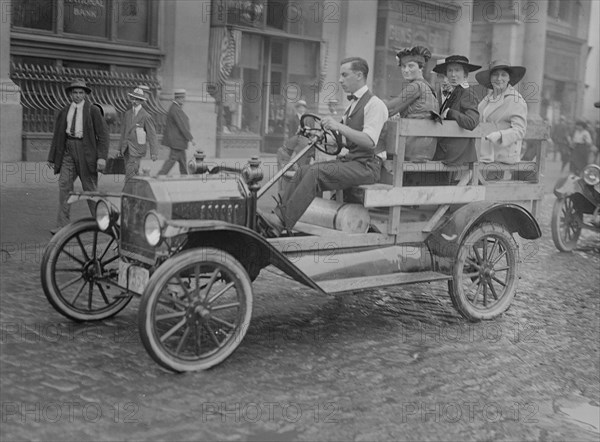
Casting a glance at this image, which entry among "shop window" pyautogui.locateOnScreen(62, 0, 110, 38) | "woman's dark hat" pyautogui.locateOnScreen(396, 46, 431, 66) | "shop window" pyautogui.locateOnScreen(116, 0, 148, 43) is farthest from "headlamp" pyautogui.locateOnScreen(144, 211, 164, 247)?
"shop window" pyautogui.locateOnScreen(116, 0, 148, 43)

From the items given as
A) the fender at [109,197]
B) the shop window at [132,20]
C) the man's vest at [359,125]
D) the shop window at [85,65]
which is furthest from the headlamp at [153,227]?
the shop window at [132,20]

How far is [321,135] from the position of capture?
5992mm

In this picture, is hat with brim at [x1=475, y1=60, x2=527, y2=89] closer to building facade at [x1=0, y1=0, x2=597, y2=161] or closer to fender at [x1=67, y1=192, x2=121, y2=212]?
fender at [x1=67, y1=192, x2=121, y2=212]

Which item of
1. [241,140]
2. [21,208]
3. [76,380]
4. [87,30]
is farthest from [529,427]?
[241,140]

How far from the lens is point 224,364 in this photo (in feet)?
16.9

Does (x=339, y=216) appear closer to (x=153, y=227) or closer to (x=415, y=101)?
(x=415, y=101)

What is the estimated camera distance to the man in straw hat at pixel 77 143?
941 cm

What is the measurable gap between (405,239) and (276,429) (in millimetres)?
2624

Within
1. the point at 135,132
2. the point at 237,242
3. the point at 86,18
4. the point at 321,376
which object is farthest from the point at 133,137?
the point at 321,376

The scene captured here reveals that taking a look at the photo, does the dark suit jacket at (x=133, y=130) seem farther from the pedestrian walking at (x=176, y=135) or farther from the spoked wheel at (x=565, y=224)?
the spoked wheel at (x=565, y=224)

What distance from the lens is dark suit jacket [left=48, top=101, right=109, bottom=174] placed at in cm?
942

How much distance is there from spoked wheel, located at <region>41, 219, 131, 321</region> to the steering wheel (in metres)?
1.55

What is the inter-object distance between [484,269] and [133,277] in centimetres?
296

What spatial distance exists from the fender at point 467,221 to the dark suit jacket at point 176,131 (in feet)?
25.3
